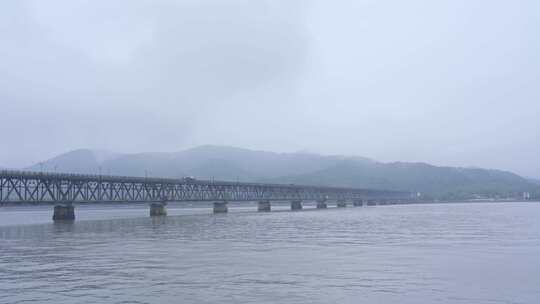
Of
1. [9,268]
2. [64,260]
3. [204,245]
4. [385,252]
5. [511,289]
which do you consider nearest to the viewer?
[511,289]

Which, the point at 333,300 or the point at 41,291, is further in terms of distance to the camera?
the point at 41,291

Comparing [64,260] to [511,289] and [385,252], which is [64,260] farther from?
[511,289]

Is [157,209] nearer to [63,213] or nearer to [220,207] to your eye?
[220,207]

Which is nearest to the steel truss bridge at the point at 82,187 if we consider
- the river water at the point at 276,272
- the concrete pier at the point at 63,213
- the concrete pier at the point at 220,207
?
the concrete pier at the point at 63,213

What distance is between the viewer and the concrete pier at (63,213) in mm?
127688

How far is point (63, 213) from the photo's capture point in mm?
128125

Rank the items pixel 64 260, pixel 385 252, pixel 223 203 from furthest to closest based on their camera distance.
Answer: pixel 223 203, pixel 385 252, pixel 64 260

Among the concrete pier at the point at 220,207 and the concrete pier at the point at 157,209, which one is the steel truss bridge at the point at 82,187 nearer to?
the concrete pier at the point at 157,209

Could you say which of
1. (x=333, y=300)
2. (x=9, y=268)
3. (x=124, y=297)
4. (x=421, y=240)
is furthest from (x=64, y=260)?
(x=421, y=240)

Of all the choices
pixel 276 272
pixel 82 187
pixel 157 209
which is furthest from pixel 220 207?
pixel 276 272

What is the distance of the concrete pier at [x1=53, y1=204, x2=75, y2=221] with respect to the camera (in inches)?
5027

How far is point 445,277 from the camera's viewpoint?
33.1 m

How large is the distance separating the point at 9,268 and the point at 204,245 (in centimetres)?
2099

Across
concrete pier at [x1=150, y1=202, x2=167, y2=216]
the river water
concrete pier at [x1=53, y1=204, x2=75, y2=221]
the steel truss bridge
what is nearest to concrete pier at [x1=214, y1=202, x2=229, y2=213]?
the steel truss bridge
